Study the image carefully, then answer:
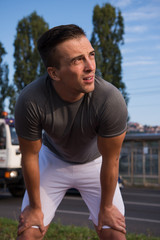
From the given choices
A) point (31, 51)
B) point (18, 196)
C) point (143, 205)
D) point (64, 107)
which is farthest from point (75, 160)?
point (31, 51)

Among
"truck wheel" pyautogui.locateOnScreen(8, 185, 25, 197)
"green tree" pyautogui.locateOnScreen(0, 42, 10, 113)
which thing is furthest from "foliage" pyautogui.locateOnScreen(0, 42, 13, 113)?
"truck wheel" pyautogui.locateOnScreen(8, 185, 25, 197)

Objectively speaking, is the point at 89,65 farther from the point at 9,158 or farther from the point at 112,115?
the point at 9,158

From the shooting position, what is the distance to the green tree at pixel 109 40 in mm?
23625

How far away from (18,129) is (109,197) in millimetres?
879

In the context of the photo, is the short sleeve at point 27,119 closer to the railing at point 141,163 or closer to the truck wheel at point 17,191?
the truck wheel at point 17,191

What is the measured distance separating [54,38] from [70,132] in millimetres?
703

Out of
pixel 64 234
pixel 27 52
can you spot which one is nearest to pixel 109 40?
pixel 27 52

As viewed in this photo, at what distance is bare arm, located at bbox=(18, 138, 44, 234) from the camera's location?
2.64 metres

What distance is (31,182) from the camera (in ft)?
8.86

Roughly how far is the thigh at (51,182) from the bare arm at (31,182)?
3.1 inches

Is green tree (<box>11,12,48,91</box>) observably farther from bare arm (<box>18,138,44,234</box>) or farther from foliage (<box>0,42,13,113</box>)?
bare arm (<box>18,138,44,234</box>)

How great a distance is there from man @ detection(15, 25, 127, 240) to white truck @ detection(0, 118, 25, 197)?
266 inches

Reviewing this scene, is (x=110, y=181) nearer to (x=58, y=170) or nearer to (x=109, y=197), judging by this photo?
(x=109, y=197)

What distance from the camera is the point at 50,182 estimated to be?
297 centimetres
